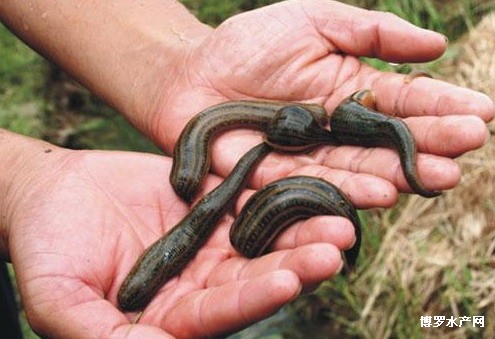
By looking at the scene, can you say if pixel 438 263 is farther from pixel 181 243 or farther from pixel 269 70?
pixel 181 243

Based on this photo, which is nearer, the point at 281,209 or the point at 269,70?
the point at 281,209

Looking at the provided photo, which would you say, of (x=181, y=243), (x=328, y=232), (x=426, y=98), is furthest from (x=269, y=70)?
(x=328, y=232)

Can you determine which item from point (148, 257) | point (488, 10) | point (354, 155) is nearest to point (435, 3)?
point (488, 10)

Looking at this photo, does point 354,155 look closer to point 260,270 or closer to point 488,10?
point 260,270

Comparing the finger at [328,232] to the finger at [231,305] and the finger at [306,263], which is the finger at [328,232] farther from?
the finger at [231,305]

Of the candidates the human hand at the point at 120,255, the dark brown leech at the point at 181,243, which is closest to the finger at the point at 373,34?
the dark brown leech at the point at 181,243

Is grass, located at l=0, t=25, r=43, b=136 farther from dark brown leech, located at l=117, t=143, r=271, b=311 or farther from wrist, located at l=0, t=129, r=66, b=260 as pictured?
dark brown leech, located at l=117, t=143, r=271, b=311

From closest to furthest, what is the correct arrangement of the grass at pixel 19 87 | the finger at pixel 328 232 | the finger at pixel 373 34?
1. the finger at pixel 328 232
2. the finger at pixel 373 34
3. the grass at pixel 19 87
